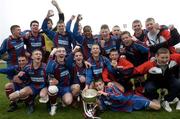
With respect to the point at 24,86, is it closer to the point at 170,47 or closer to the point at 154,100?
the point at 154,100

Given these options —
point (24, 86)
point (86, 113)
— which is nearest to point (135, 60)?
point (86, 113)

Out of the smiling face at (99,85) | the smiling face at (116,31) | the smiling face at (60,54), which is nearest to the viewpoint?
the smiling face at (99,85)

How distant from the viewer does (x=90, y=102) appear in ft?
18.5

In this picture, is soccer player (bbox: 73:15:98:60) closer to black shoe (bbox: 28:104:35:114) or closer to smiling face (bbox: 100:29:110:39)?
smiling face (bbox: 100:29:110:39)

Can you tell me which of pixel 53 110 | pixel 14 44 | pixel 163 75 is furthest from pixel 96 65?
pixel 14 44

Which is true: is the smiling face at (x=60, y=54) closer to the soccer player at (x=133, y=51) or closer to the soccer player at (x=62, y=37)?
the soccer player at (x=62, y=37)

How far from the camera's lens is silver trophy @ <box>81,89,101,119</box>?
5602 millimetres

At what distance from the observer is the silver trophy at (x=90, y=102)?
221 inches

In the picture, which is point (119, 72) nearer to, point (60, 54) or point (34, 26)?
point (60, 54)

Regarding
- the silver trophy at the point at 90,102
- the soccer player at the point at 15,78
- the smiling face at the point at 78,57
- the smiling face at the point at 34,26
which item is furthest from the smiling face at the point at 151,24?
the soccer player at the point at 15,78

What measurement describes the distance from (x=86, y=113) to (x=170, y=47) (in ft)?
8.69

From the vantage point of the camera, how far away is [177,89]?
655 cm

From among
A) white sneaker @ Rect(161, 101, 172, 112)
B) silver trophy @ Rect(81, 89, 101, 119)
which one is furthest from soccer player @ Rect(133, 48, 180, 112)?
silver trophy @ Rect(81, 89, 101, 119)

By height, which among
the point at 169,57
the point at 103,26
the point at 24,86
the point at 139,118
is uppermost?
the point at 103,26
